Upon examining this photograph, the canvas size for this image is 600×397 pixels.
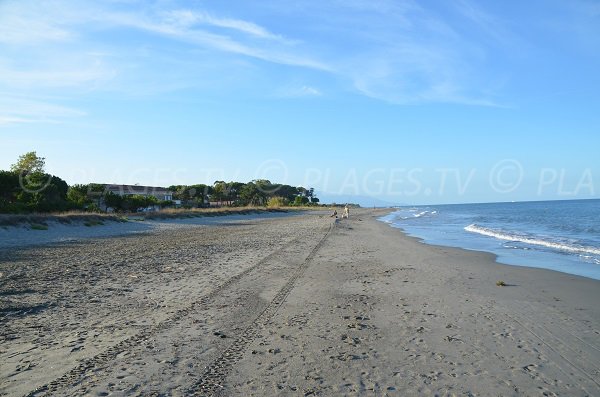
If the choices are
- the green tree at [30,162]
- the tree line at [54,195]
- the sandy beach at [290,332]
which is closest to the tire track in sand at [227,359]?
the sandy beach at [290,332]

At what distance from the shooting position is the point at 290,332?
6266 millimetres

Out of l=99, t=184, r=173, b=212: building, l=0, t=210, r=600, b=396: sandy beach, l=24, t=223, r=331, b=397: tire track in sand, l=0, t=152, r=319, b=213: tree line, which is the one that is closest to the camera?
l=24, t=223, r=331, b=397: tire track in sand

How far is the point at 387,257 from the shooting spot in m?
15.8

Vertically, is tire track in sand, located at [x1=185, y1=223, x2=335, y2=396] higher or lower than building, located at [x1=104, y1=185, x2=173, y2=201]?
lower

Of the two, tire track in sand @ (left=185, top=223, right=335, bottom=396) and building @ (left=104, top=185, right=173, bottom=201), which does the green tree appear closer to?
building @ (left=104, top=185, right=173, bottom=201)

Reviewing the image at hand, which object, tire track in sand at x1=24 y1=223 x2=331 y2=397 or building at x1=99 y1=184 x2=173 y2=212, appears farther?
building at x1=99 y1=184 x2=173 y2=212

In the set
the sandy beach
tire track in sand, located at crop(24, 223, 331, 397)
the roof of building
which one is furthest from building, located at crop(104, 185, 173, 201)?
tire track in sand, located at crop(24, 223, 331, 397)

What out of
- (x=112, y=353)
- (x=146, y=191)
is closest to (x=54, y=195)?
(x=112, y=353)

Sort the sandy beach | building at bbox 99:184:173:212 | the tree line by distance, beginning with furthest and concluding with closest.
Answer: building at bbox 99:184:173:212
the tree line
the sandy beach

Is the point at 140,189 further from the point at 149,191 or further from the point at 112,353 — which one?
the point at 112,353

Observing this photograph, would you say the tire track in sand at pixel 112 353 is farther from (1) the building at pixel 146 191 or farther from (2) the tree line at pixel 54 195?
(1) the building at pixel 146 191

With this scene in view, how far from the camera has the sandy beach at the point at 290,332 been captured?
4.53 metres

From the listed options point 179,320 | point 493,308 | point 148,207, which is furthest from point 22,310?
point 148,207

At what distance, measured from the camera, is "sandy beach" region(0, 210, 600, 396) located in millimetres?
4527
